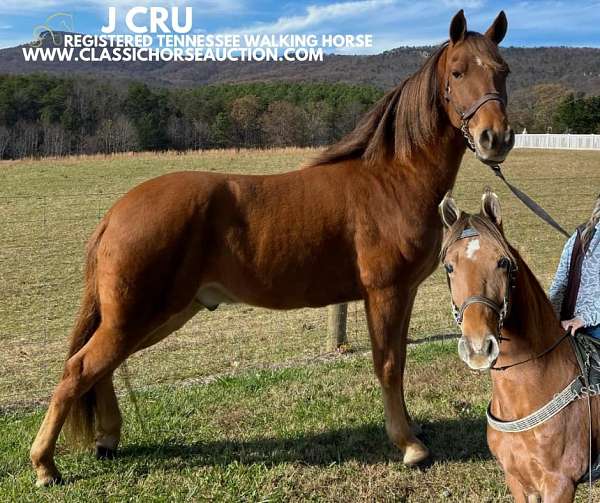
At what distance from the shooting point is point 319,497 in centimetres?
341

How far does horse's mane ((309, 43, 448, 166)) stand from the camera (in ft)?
12.1

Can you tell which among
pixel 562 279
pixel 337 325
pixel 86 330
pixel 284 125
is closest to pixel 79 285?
pixel 337 325

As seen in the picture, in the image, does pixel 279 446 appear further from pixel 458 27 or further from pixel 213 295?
pixel 458 27

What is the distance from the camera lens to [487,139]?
10.5 ft

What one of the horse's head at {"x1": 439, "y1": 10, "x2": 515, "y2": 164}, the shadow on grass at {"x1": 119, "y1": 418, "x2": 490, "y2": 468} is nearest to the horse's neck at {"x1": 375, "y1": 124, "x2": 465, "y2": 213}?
the horse's head at {"x1": 439, "y1": 10, "x2": 515, "y2": 164}

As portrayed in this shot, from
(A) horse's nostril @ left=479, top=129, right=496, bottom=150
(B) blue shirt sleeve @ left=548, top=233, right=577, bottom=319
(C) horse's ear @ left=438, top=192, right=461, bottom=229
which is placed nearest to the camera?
(C) horse's ear @ left=438, top=192, right=461, bottom=229

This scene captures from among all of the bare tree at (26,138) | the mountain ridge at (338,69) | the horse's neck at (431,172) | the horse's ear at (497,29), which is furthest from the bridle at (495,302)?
the mountain ridge at (338,69)

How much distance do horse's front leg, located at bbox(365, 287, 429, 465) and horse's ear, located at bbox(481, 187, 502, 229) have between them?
139 cm

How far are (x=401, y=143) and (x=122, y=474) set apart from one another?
283 cm

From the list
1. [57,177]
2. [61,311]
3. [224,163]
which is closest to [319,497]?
[61,311]

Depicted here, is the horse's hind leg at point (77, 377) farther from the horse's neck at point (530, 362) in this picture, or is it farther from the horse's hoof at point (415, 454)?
the horse's neck at point (530, 362)

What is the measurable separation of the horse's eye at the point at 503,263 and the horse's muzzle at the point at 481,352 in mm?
277

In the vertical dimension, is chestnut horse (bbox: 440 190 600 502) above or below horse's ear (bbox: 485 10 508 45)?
below

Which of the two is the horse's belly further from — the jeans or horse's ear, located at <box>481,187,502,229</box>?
the jeans
